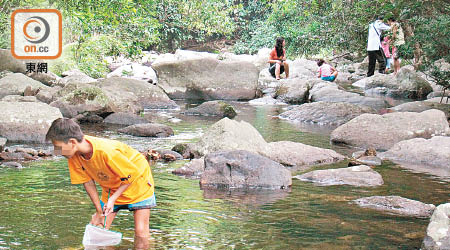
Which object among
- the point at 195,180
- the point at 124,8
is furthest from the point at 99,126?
the point at 195,180

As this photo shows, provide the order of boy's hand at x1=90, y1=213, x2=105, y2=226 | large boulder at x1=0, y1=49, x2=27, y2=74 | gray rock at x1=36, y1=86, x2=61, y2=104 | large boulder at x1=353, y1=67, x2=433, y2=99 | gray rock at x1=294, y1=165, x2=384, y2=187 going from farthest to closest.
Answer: large boulder at x1=0, y1=49, x2=27, y2=74, large boulder at x1=353, y1=67, x2=433, y2=99, gray rock at x1=36, y1=86, x2=61, y2=104, gray rock at x1=294, y1=165, x2=384, y2=187, boy's hand at x1=90, y1=213, x2=105, y2=226

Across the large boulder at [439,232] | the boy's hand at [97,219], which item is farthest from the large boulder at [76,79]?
the large boulder at [439,232]

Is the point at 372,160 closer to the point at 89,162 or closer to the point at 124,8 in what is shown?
the point at 89,162

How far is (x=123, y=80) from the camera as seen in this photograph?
17109mm

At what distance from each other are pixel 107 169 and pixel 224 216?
183cm

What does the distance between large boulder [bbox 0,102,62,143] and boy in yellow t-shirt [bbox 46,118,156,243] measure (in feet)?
20.3

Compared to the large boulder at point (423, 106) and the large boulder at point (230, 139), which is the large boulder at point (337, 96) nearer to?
the large boulder at point (423, 106)

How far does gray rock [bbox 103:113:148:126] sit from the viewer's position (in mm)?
13227

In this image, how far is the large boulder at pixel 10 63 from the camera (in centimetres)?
2006

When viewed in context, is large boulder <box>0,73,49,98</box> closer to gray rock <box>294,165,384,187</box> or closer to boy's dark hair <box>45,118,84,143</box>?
gray rock <box>294,165,384,187</box>

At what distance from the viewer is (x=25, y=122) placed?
10.8 meters

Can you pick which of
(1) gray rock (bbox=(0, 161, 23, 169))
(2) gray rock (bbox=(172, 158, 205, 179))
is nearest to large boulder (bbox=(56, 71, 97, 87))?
(1) gray rock (bbox=(0, 161, 23, 169))

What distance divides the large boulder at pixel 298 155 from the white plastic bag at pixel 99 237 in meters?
4.07

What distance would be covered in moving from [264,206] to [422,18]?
23.9 ft
